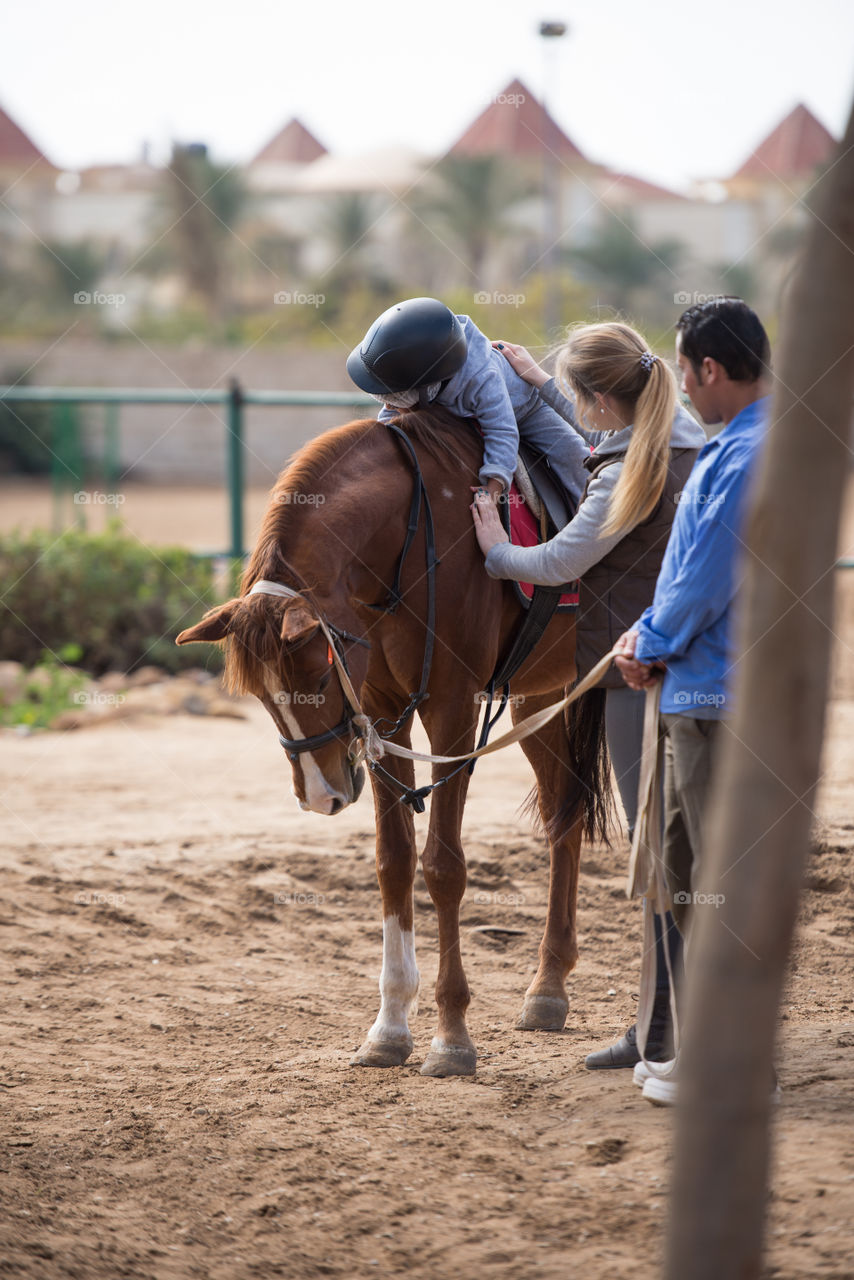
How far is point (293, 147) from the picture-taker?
47.8 metres

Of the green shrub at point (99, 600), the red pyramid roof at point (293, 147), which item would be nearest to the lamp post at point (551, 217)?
the green shrub at point (99, 600)

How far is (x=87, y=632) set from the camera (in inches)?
368

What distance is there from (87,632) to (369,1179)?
283 inches

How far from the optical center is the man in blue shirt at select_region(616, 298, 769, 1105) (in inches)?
104

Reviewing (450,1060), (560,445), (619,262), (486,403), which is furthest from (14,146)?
(450,1060)

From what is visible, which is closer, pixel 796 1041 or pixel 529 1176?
pixel 529 1176

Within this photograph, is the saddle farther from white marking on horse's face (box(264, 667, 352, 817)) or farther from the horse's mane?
white marking on horse's face (box(264, 667, 352, 817))

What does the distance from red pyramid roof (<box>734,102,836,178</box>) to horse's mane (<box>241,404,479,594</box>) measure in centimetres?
3065

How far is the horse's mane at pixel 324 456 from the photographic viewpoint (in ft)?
10.4

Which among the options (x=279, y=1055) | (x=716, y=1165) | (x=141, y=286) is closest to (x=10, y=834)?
(x=279, y=1055)

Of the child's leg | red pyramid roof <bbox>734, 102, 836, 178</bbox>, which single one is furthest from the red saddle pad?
red pyramid roof <bbox>734, 102, 836, 178</bbox>

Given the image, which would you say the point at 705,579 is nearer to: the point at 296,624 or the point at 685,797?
the point at 685,797

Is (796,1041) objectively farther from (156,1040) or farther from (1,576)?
(1,576)

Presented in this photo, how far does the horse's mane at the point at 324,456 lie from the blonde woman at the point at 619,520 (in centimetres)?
23
